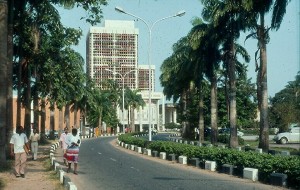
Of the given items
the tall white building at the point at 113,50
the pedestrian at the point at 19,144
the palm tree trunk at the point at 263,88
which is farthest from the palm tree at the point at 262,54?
the tall white building at the point at 113,50

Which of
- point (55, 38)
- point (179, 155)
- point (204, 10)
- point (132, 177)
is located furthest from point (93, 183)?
point (204, 10)

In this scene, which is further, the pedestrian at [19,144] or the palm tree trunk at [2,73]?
the palm tree trunk at [2,73]

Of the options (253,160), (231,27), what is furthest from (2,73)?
(231,27)

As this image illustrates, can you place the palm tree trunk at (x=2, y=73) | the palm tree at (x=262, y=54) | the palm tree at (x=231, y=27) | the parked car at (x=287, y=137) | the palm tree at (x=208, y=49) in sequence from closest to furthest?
the palm tree trunk at (x=2, y=73) < the palm tree at (x=262, y=54) < the palm tree at (x=231, y=27) < the palm tree at (x=208, y=49) < the parked car at (x=287, y=137)

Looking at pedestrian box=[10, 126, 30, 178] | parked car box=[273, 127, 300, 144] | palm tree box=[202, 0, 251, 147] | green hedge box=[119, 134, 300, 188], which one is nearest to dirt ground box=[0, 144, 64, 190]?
pedestrian box=[10, 126, 30, 178]

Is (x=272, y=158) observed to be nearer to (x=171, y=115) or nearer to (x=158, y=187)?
(x=158, y=187)

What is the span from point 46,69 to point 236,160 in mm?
16070

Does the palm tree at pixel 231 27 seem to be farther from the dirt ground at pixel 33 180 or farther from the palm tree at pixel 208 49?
the dirt ground at pixel 33 180

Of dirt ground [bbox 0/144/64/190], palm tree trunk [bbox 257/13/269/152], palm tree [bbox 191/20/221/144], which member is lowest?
dirt ground [bbox 0/144/64/190]

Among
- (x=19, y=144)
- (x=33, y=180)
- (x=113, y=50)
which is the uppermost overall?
(x=113, y=50)

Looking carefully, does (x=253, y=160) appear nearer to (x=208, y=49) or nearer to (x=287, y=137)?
(x=208, y=49)

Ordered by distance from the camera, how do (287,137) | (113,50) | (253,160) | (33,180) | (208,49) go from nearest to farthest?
1. (33,180)
2. (253,160)
3. (208,49)
4. (287,137)
5. (113,50)

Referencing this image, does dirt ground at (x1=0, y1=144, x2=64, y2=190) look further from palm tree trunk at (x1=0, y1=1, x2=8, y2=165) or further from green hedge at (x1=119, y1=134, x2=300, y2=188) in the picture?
green hedge at (x1=119, y1=134, x2=300, y2=188)

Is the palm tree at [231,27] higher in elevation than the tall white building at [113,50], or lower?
lower
